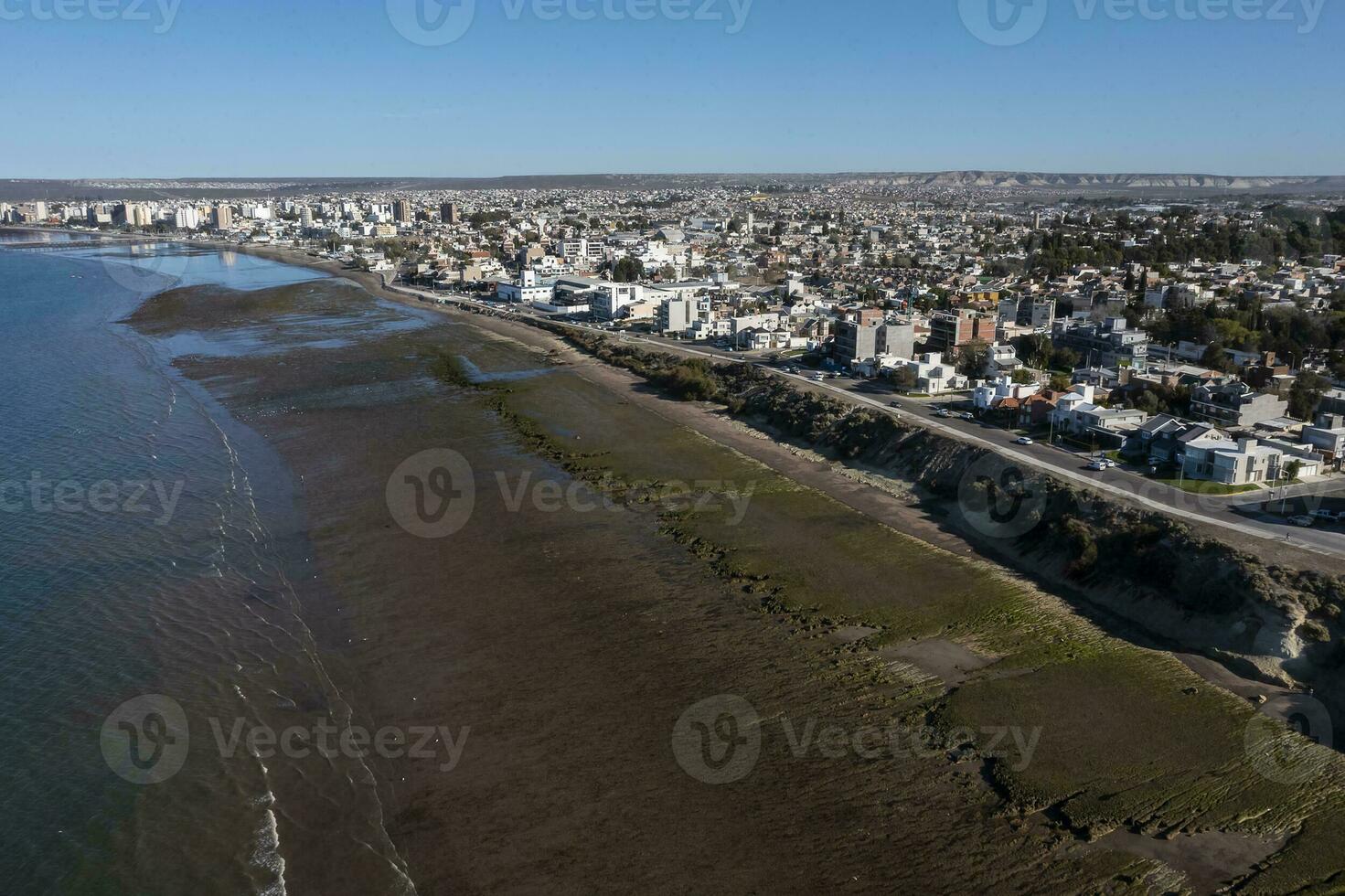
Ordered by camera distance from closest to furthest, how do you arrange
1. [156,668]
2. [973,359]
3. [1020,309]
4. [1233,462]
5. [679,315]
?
[156,668]
[1233,462]
[973,359]
[1020,309]
[679,315]

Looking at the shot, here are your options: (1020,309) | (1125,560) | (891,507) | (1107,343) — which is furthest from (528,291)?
(1125,560)

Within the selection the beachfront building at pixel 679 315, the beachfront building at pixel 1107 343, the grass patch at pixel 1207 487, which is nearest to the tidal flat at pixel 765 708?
the grass patch at pixel 1207 487

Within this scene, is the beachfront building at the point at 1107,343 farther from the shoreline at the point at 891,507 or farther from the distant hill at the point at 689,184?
the distant hill at the point at 689,184

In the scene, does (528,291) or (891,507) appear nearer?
(891,507)

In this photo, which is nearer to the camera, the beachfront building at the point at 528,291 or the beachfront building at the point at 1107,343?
the beachfront building at the point at 1107,343

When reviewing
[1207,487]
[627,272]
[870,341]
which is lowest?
[1207,487]

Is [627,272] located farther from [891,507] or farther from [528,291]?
[891,507]

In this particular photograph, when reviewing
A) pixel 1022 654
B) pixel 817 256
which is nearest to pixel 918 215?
pixel 817 256
